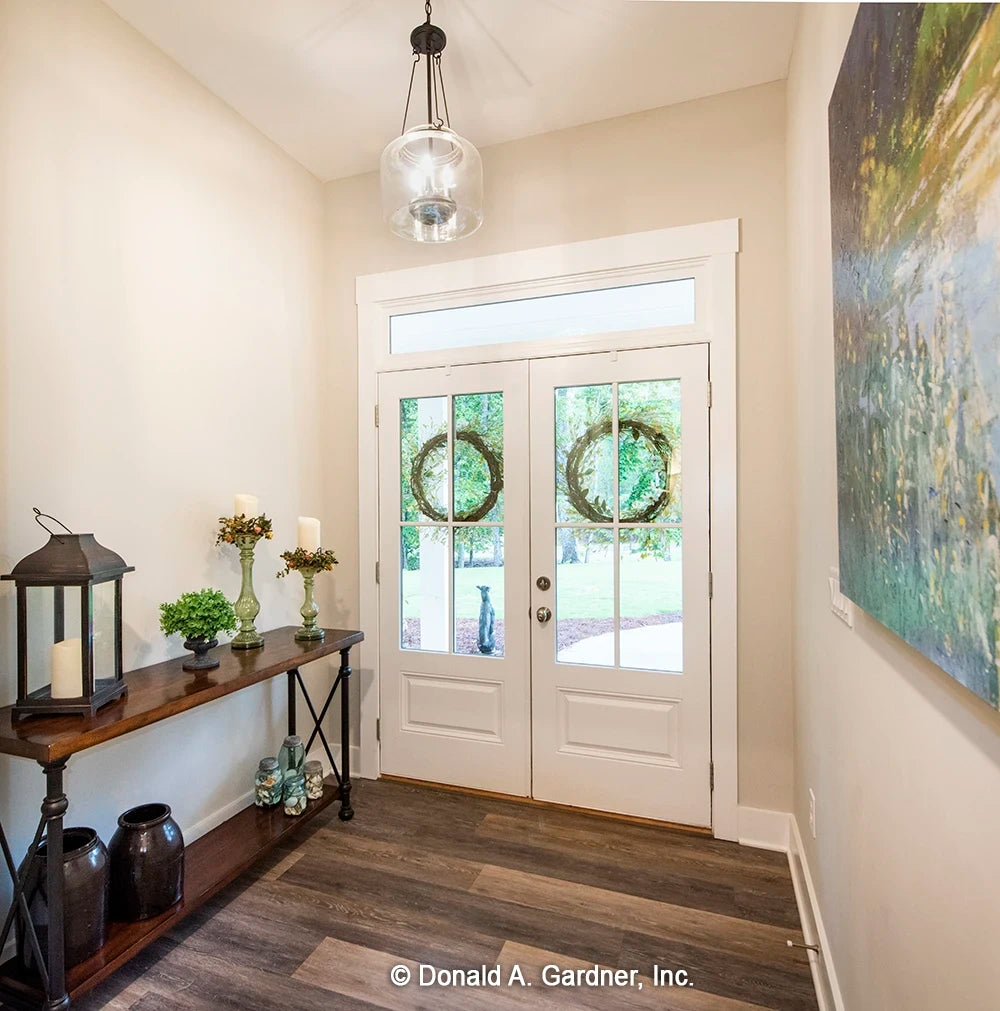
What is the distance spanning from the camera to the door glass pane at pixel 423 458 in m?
2.90

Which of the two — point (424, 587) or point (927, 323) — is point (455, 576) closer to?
point (424, 587)

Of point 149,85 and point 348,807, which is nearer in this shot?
point 149,85

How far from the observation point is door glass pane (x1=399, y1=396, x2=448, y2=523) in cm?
290

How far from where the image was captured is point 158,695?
180 centimetres

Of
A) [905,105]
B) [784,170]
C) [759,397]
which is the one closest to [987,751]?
[905,105]

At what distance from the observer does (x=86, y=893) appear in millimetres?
1579

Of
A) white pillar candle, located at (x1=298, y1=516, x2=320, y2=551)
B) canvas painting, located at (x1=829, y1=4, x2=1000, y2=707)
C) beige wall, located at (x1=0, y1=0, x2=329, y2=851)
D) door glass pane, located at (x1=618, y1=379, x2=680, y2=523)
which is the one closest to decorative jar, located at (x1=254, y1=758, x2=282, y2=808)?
beige wall, located at (x1=0, y1=0, x2=329, y2=851)

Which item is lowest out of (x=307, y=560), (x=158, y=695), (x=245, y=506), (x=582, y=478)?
(x=158, y=695)

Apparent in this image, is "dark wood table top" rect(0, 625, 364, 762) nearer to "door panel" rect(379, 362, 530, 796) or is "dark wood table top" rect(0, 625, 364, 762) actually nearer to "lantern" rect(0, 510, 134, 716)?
"lantern" rect(0, 510, 134, 716)

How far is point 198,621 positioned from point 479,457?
1368 millimetres

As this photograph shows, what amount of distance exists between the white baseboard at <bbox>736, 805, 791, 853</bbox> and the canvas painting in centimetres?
163

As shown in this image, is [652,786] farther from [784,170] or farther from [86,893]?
[784,170]

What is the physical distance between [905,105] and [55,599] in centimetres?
225

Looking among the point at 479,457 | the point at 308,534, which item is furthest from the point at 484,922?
the point at 479,457
